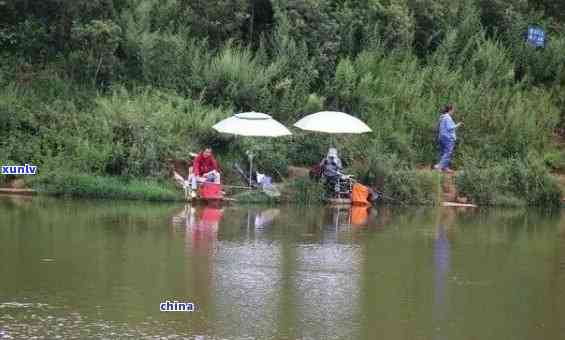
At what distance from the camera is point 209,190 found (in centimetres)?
2544

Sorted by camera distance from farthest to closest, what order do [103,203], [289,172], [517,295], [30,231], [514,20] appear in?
1. [514,20]
2. [289,172]
3. [103,203]
4. [30,231]
5. [517,295]

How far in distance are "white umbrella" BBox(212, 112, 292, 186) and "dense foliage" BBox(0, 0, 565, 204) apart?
115cm

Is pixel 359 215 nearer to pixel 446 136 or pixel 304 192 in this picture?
pixel 304 192

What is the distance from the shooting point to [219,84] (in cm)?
3027

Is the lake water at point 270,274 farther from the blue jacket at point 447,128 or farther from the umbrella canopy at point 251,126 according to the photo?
the blue jacket at point 447,128

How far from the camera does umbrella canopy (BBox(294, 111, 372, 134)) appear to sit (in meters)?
26.4

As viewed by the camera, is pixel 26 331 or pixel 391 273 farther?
pixel 391 273

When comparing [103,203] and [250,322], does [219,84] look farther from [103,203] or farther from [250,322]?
[250,322]

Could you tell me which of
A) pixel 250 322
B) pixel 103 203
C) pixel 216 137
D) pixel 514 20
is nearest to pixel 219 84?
pixel 216 137

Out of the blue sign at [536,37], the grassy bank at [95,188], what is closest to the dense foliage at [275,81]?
the blue sign at [536,37]

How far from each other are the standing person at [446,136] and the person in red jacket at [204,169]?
21.7ft

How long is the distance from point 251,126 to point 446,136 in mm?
5789

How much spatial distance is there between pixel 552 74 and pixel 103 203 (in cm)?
1736

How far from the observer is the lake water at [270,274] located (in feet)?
41.9
